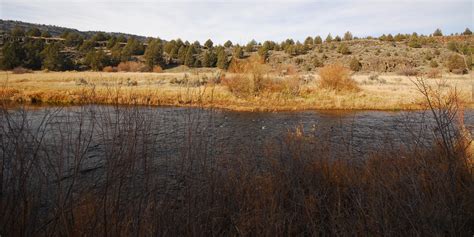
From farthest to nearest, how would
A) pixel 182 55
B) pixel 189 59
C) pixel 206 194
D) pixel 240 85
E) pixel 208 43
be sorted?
pixel 208 43 → pixel 182 55 → pixel 189 59 → pixel 240 85 → pixel 206 194

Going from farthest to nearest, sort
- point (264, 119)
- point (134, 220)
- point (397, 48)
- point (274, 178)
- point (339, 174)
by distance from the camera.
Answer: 1. point (397, 48)
2. point (264, 119)
3. point (339, 174)
4. point (274, 178)
5. point (134, 220)

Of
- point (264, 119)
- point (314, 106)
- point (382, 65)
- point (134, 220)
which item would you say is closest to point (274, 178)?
point (134, 220)

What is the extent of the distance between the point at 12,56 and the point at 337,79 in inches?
1653

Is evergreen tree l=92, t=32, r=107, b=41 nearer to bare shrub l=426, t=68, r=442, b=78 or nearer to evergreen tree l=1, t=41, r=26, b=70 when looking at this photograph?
evergreen tree l=1, t=41, r=26, b=70

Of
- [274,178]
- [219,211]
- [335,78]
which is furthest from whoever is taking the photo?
[335,78]

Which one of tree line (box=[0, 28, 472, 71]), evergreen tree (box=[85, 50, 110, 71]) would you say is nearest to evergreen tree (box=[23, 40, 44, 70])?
→ tree line (box=[0, 28, 472, 71])

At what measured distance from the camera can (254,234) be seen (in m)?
3.33

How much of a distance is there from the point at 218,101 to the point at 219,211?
56.8ft

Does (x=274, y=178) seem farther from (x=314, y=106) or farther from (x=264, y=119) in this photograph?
(x=314, y=106)

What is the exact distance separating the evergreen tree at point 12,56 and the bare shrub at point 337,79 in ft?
133

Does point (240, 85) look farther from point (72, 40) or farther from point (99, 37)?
point (99, 37)

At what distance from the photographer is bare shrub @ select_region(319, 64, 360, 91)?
2372 cm

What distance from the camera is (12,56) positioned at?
3759 centimetres

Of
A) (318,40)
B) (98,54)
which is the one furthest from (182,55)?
(318,40)
